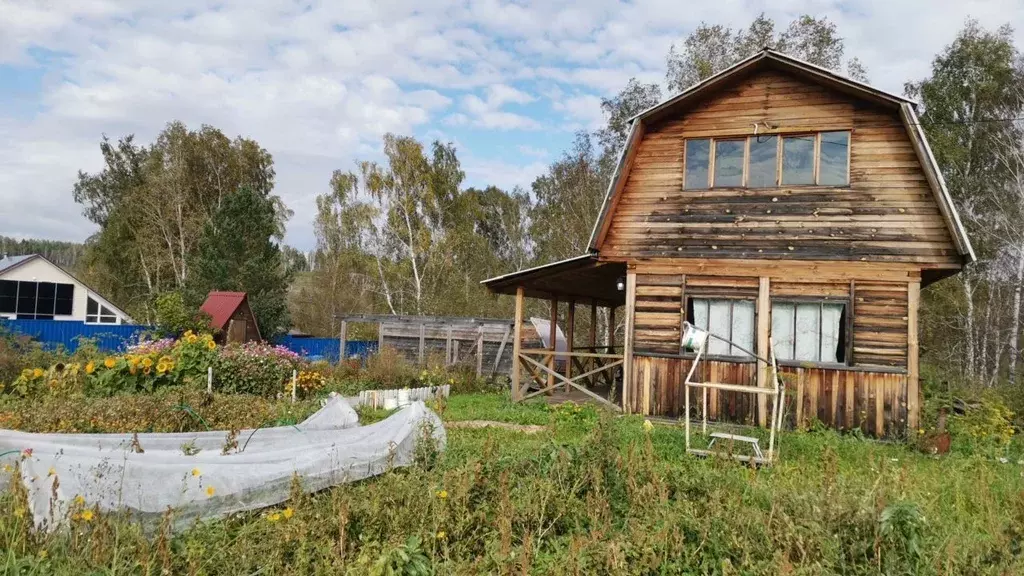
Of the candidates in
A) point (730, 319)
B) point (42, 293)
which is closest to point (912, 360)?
point (730, 319)

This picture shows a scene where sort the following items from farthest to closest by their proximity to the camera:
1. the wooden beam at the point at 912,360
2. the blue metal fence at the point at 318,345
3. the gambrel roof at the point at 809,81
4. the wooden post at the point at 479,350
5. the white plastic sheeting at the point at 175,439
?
the blue metal fence at the point at 318,345, the wooden post at the point at 479,350, the wooden beam at the point at 912,360, the gambrel roof at the point at 809,81, the white plastic sheeting at the point at 175,439

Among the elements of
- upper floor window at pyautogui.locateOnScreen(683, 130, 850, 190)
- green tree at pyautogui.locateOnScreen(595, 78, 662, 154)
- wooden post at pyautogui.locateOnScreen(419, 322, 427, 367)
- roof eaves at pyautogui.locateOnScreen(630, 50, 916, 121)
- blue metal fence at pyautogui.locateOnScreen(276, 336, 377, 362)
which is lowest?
blue metal fence at pyautogui.locateOnScreen(276, 336, 377, 362)

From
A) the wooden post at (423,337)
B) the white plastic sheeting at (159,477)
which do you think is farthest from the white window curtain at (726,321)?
the wooden post at (423,337)

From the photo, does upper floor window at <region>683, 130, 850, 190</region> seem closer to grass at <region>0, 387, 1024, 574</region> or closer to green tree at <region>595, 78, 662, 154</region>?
grass at <region>0, 387, 1024, 574</region>

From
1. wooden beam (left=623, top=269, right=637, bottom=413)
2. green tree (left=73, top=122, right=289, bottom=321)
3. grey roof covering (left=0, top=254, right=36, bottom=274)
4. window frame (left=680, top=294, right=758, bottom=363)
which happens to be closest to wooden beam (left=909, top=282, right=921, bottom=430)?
window frame (left=680, top=294, right=758, bottom=363)

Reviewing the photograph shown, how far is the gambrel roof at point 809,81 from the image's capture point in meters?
9.41

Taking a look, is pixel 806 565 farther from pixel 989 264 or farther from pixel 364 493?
pixel 989 264

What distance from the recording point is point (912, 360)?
32.0 ft

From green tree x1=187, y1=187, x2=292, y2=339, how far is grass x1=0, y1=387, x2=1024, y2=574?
81.8 feet

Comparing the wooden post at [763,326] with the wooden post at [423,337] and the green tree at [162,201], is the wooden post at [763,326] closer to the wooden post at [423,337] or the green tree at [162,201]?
the wooden post at [423,337]

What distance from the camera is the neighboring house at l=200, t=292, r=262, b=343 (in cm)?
2353

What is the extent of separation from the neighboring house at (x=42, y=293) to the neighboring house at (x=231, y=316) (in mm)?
11852

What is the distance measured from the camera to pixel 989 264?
23.4 m

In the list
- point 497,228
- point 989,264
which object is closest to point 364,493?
point 989,264
